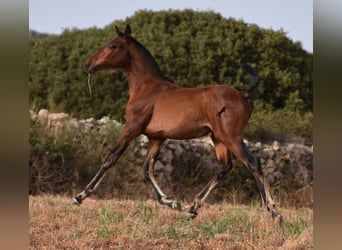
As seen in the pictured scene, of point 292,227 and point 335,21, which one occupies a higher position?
point 335,21

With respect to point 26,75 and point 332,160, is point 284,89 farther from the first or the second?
point 26,75

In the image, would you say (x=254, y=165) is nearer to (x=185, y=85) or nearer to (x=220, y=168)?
(x=220, y=168)

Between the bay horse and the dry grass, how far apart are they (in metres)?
0.20

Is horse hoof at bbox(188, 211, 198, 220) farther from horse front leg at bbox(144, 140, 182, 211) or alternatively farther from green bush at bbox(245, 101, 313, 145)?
green bush at bbox(245, 101, 313, 145)

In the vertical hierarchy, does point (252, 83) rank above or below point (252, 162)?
above

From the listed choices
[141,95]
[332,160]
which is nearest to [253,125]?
[141,95]

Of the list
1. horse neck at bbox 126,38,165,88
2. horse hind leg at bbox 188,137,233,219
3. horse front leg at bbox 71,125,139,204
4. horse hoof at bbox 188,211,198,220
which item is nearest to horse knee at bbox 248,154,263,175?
horse hind leg at bbox 188,137,233,219

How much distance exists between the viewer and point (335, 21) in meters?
2.44

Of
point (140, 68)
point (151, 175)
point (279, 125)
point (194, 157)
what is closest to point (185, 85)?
point (194, 157)

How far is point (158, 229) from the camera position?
16.4ft

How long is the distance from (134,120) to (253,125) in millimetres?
3582

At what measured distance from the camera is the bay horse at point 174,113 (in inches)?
199

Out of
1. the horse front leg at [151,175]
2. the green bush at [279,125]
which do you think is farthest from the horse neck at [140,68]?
the green bush at [279,125]

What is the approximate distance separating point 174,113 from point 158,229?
1028mm
